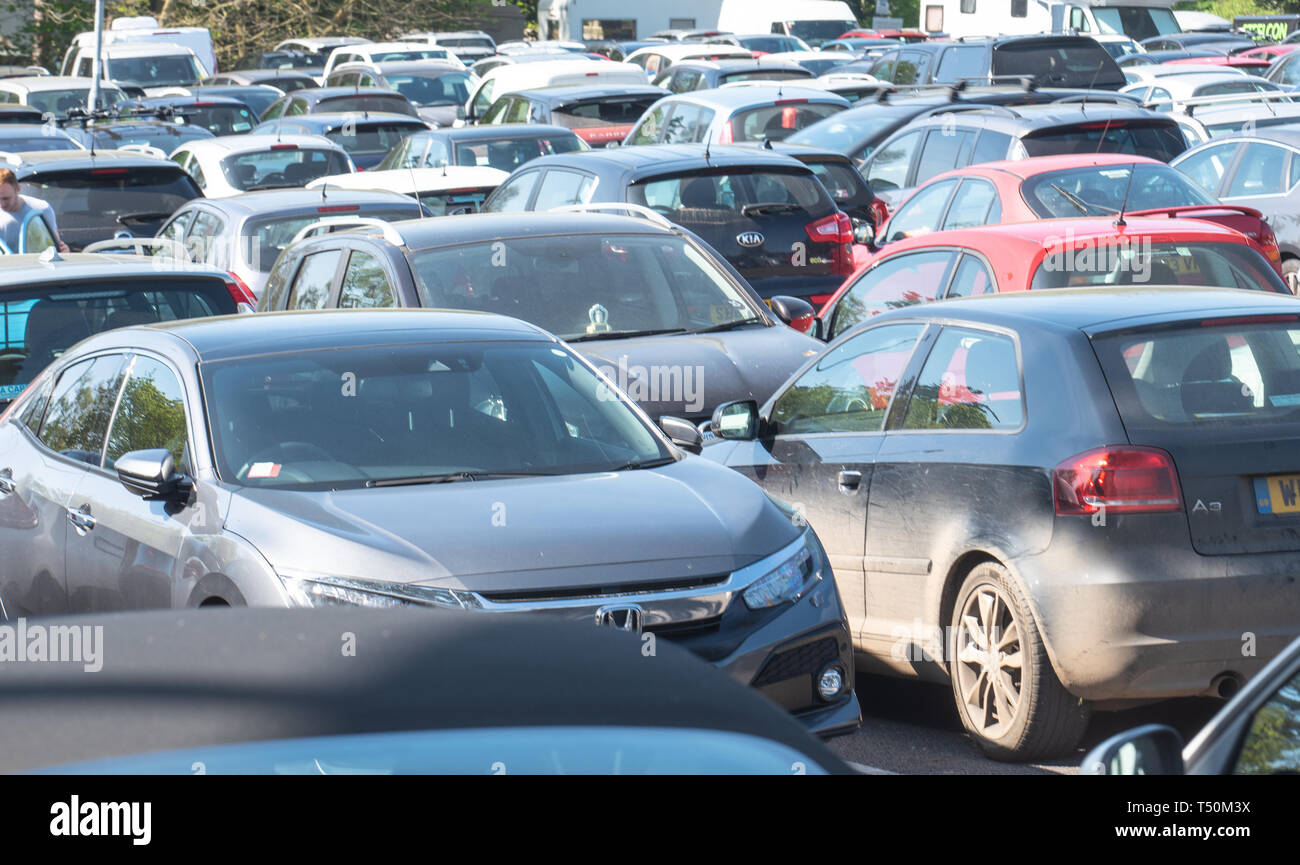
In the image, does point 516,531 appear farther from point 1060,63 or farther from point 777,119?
point 1060,63

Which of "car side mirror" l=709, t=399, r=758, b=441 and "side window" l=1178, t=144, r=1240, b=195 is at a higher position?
"side window" l=1178, t=144, r=1240, b=195

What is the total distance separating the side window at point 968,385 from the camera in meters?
6.02

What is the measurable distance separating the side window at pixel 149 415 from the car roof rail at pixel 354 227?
305cm

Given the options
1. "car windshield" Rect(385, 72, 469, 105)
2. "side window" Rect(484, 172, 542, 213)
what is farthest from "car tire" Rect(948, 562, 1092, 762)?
"car windshield" Rect(385, 72, 469, 105)

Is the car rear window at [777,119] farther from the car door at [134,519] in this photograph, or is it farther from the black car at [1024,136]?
the car door at [134,519]

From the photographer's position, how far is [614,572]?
4.97 meters

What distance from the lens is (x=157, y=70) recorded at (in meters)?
34.8

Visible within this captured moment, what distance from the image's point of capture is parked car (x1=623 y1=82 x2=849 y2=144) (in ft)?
62.9

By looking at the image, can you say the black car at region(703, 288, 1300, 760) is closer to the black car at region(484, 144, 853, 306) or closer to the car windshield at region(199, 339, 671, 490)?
the car windshield at region(199, 339, 671, 490)

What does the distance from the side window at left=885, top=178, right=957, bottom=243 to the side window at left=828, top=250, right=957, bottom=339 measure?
2494 millimetres

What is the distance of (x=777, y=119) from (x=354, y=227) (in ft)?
26.4

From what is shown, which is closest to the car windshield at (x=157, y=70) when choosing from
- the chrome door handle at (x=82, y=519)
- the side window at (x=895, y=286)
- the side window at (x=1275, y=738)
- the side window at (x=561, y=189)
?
the side window at (x=561, y=189)

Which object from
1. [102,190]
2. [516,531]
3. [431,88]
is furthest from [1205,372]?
[431,88]
